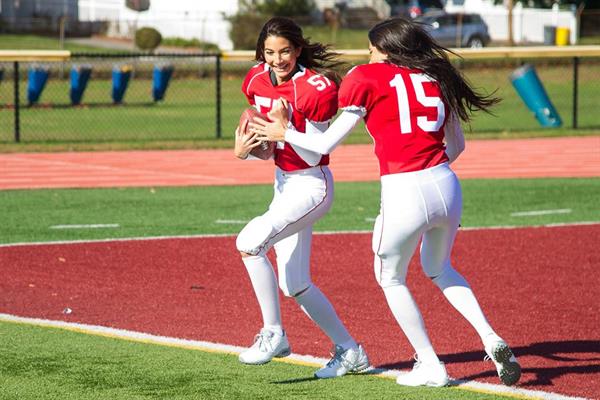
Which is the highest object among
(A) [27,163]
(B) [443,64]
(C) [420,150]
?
(B) [443,64]

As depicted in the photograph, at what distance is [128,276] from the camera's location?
433 inches

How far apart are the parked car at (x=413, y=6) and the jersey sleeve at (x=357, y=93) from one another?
57999 mm

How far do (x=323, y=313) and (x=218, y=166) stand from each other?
13.6 meters

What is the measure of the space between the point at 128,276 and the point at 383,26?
483 cm

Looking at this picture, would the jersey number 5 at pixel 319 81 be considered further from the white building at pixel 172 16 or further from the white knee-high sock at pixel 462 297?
the white building at pixel 172 16

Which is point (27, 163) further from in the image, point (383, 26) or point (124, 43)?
point (124, 43)

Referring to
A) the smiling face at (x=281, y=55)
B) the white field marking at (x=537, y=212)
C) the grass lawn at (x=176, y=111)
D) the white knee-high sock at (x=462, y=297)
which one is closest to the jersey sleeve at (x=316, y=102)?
the smiling face at (x=281, y=55)

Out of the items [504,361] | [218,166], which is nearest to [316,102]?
[504,361]

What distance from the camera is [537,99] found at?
27.8 m

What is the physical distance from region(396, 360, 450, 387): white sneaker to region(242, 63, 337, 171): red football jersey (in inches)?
49.6

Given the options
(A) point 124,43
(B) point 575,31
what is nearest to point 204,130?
(A) point 124,43

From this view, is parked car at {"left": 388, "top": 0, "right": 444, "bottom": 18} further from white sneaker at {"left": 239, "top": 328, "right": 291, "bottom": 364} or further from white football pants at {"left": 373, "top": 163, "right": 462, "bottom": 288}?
white football pants at {"left": 373, "top": 163, "right": 462, "bottom": 288}

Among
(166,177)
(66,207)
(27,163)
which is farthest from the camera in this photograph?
(27,163)

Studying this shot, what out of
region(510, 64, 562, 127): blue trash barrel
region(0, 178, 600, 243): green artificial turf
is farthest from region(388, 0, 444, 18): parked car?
region(0, 178, 600, 243): green artificial turf
